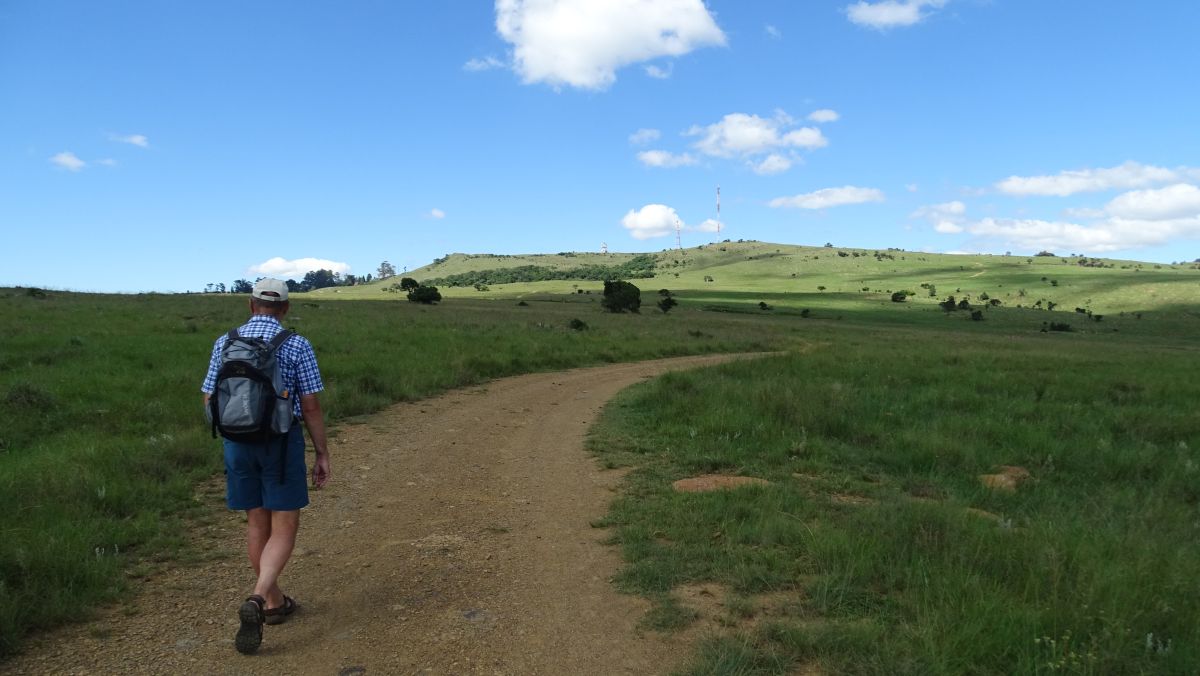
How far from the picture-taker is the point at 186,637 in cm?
461

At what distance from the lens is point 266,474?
4.82 m

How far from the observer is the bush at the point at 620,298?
62969 millimetres

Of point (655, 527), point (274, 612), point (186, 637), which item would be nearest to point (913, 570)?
point (655, 527)

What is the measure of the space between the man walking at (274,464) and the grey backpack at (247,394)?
10 centimetres

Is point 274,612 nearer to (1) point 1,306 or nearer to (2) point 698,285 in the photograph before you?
(1) point 1,306

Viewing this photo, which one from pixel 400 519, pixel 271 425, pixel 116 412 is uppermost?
→ pixel 271 425

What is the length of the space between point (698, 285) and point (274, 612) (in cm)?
14216

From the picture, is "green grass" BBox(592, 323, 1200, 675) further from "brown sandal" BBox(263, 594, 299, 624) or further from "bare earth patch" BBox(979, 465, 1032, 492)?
"brown sandal" BBox(263, 594, 299, 624)

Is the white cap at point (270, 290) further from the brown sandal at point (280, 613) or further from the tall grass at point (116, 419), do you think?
the tall grass at point (116, 419)

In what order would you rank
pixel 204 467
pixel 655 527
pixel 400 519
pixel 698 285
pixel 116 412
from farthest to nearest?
1. pixel 698 285
2. pixel 116 412
3. pixel 204 467
4. pixel 400 519
5. pixel 655 527

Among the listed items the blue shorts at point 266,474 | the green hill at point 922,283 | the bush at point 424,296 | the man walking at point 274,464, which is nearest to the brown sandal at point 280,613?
the man walking at point 274,464

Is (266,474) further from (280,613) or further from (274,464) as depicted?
(280,613)

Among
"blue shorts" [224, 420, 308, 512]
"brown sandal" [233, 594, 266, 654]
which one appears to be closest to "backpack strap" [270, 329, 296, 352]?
"blue shorts" [224, 420, 308, 512]

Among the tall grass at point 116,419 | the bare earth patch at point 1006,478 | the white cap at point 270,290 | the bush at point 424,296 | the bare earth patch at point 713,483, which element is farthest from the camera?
the bush at point 424,296
